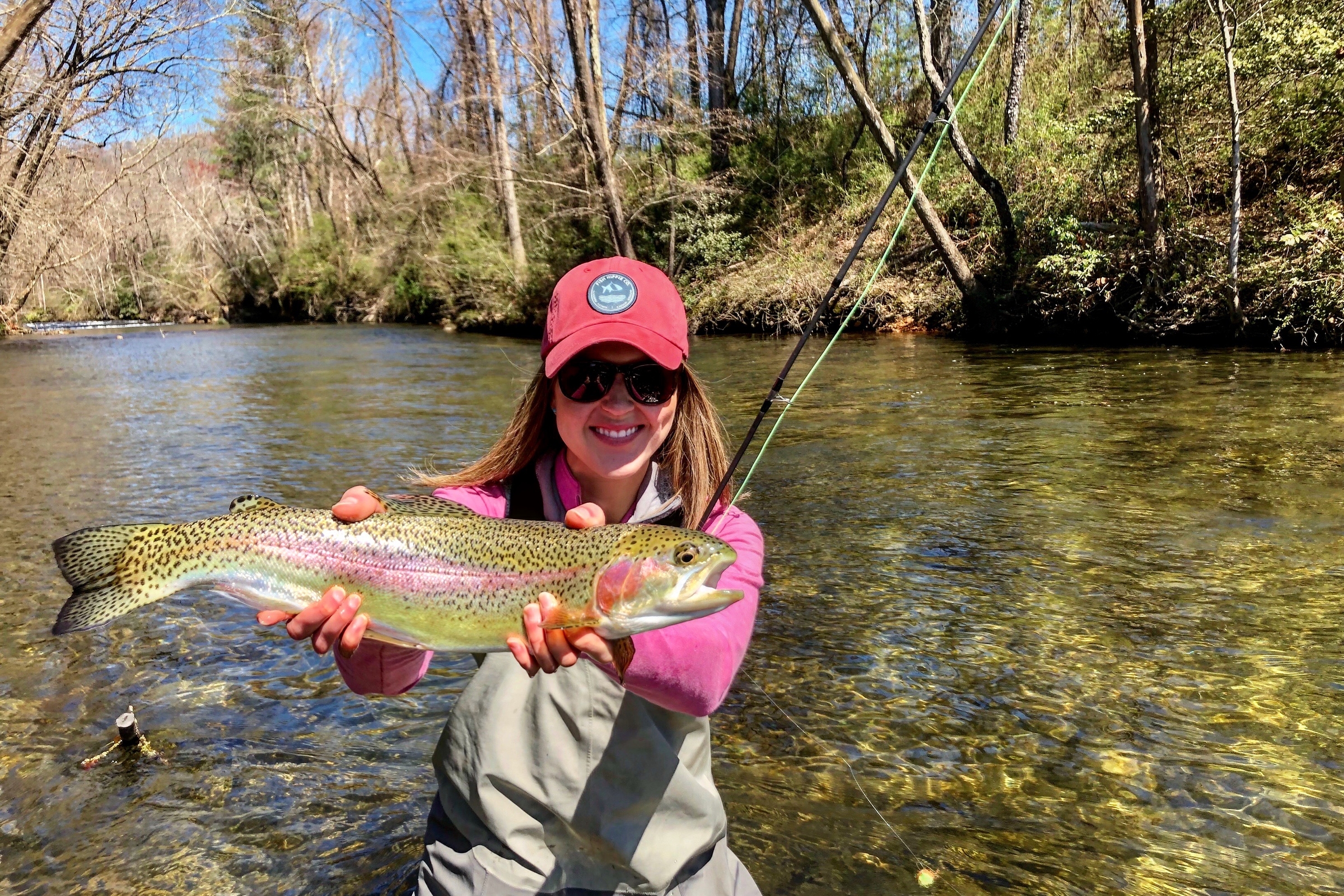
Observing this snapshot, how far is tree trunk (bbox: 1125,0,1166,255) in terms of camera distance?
14.9 metres

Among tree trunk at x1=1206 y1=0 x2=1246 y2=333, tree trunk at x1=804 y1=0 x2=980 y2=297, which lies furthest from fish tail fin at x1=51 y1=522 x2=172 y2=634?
tree trunk at x1=804 y1=0 x2=980 y2=297

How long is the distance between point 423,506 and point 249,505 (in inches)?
16.2

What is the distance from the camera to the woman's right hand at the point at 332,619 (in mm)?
2193

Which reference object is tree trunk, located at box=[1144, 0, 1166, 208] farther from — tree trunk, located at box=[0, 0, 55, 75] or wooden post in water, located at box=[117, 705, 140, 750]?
tree trunk, located at box=[0, 0, 55, 75]

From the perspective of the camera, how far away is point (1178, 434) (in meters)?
9.17

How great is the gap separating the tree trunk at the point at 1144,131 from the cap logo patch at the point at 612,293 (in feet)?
48.0

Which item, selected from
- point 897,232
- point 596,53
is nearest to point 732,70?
point 596,53

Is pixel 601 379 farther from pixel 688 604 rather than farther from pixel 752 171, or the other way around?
pixel 752 171

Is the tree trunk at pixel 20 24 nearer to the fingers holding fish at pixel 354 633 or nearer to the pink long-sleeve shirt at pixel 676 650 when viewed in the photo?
the pink long-sleeve shirt at pixel 676 650

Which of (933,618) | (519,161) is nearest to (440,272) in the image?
(519,161)

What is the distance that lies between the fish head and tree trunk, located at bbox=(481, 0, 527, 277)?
27262 mm

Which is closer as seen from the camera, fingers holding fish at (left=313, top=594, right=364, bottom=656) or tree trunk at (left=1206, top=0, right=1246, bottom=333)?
fingers holding fish at (left=313, top=594, right=364, bottom=656)

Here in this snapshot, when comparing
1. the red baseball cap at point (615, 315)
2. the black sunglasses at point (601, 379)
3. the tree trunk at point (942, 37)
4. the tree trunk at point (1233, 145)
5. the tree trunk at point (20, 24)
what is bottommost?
the black sunglasses at point (601, 379)

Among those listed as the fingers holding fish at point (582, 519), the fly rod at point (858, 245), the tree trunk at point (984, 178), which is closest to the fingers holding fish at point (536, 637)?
the fingers holding fish at point (582, 519)
